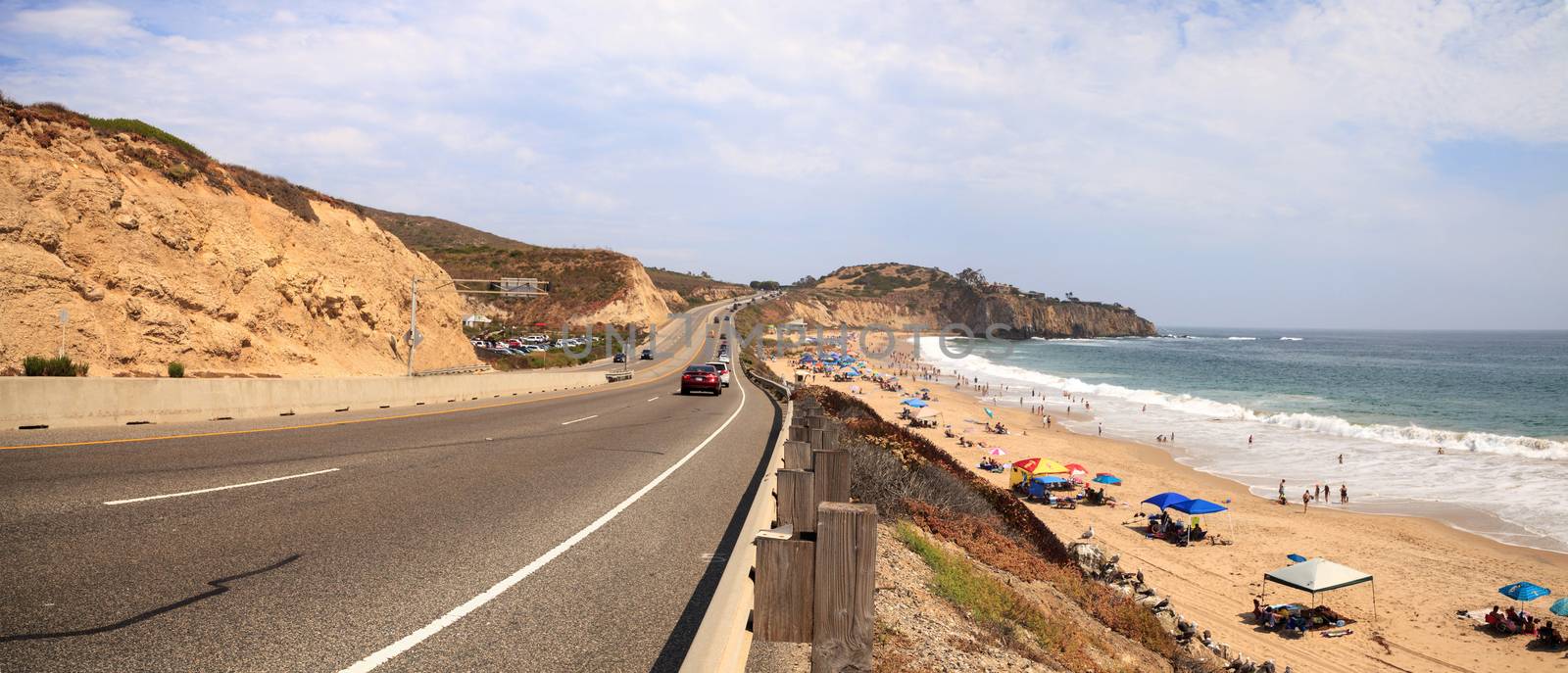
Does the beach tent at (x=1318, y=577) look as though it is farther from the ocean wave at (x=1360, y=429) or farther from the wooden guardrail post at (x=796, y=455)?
the ocean wave at (x=1360, y=429)

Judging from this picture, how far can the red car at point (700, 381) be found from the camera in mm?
31438

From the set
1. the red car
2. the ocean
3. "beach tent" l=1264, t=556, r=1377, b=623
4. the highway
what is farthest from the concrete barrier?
the ocean

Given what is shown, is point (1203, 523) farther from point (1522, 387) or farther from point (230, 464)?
point (1522, 387)

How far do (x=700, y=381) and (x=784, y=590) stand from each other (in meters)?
28.8

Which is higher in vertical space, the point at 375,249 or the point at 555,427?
the point at 375,249

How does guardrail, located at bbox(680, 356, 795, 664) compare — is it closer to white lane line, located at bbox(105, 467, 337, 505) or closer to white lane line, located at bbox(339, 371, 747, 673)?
white lane line, located at bbox(339, 371, 747, 673)

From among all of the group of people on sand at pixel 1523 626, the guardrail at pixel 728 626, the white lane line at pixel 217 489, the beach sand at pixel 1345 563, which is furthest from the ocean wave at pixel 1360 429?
the white lane line at pixel 217 489

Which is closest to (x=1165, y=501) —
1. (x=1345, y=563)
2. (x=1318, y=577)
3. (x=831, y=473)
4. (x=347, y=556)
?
(x=1345, y=563)

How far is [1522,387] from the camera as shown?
70.9 m

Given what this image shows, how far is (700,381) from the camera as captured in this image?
31516 millimetres

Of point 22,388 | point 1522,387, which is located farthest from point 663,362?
point 1522,387

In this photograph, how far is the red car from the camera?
3144 cm

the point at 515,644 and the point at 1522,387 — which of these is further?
the point at 1522,387

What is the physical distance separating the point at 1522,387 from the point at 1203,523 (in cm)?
7363
